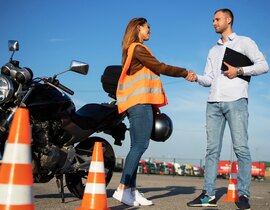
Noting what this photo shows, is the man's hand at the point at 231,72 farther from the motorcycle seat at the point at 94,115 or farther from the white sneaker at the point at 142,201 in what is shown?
the white sneaker at the point at 142,201

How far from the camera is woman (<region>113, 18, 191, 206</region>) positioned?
4.71 meters

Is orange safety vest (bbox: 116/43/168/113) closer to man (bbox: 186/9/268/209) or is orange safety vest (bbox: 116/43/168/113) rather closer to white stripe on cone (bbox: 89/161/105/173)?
man (bbox: 186/9/268/209)

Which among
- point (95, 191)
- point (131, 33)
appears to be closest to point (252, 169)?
point (131, 33)

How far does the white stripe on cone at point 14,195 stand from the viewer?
2410mm

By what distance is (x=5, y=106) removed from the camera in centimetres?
448

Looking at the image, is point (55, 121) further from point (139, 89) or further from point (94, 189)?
point (94, 189)

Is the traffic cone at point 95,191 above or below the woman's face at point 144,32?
below

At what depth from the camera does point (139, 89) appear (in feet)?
15.8

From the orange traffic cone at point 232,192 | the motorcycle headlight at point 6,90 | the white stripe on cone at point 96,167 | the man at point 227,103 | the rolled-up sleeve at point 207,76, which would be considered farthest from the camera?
the orange traffic cone at point 232,192

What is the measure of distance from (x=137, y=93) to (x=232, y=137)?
1271mm

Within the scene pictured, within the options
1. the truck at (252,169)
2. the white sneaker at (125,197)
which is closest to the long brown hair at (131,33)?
the white sneaker at (125,197)

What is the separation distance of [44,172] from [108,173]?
1.19 m

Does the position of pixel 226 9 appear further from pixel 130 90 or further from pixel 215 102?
pixel 130 90

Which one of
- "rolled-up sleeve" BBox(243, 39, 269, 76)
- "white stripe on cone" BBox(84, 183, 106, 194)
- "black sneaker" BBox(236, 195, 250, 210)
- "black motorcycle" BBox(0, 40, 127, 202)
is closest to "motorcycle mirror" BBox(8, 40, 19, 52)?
"black motorcycle" BBox(0, 40, 127, 202)
